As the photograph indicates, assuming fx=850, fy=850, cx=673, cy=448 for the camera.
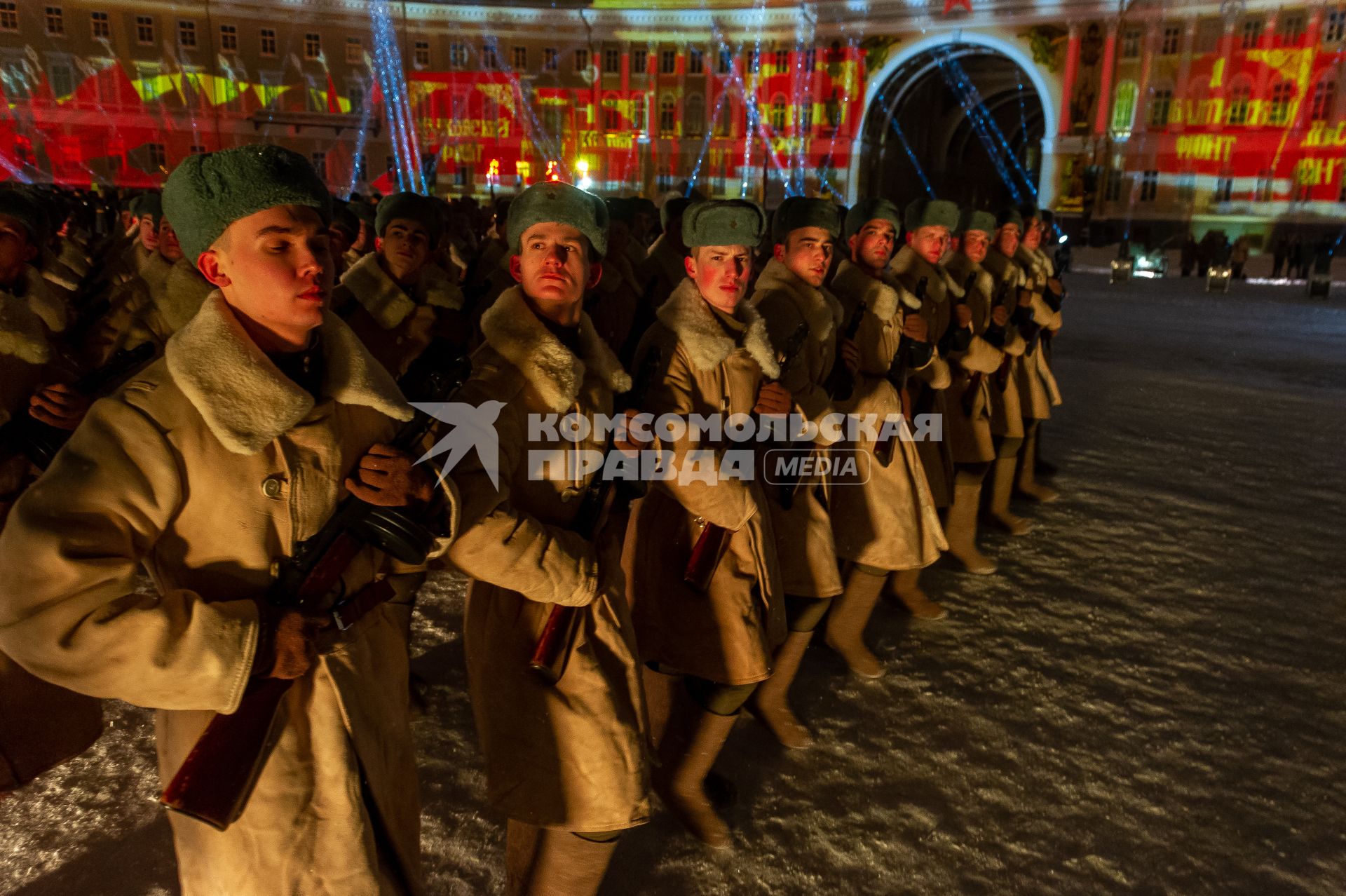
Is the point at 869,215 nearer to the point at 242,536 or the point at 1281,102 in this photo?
the point at 242,536

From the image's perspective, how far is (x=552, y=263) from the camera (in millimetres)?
2240

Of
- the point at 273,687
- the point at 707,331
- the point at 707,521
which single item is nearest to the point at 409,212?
the point at 707,331

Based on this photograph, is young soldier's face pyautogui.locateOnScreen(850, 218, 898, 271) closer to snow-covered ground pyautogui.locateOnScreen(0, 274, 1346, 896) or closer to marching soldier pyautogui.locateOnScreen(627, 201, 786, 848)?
marching soldier pyautogui.locateOnScreen(627, 201, 786, 848)

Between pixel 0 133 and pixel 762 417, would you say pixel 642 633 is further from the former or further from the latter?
pixel 0 133

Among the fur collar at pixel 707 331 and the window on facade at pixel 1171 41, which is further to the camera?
the window on facade at pixel 1171 41

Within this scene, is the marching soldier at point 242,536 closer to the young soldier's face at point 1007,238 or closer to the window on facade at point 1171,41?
the young soldier's face at point 1007,238

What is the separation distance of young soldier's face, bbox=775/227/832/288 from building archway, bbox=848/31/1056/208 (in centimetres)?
3804

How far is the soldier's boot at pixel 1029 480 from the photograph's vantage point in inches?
250

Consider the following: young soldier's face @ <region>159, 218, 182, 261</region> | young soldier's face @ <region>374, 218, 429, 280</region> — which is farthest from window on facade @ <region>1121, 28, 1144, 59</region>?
young soldier's face @ <region>159, 218, 182, 261</region>

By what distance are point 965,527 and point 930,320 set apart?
4.53ft

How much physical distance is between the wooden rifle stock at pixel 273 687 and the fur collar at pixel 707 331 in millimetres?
1187

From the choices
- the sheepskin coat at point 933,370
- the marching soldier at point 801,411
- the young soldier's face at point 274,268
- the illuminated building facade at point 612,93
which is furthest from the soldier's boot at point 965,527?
the illuminated building facade at point 612,93

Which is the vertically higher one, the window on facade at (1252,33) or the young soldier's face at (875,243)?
the window on facade at (1252,33)

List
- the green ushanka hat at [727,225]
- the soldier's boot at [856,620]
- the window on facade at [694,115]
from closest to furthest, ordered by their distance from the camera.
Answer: the green ushanka hat at [727,225]
the soldier's boot at [856,620]
the window on facade at [694,115]
